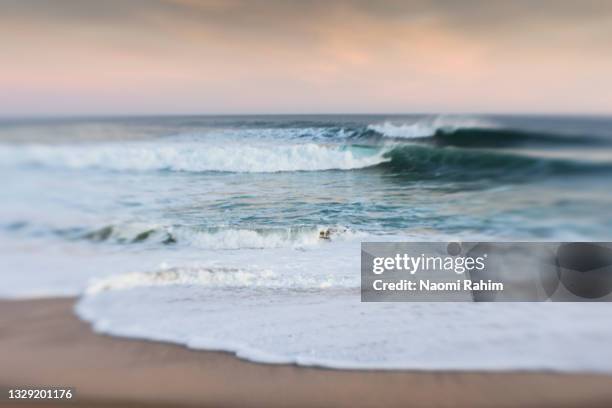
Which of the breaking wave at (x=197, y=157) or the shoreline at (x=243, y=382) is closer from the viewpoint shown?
the shoreline at (x=243, y=382)

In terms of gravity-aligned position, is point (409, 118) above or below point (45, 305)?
above

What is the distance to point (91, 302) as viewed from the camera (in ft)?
5.94

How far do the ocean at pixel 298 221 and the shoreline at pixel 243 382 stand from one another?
0.05 m

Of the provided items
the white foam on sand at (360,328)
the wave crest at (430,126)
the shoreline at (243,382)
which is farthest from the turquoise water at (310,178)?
the shoreline at (243,382)

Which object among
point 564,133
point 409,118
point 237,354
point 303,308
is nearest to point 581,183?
point 564,133

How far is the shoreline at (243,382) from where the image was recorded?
A: 1360 mm

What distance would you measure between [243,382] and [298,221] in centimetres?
63

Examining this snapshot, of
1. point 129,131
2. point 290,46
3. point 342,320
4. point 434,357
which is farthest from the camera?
point 129,131

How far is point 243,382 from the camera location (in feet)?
4.67

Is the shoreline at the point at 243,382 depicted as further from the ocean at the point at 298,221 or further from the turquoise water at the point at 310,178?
the turquoise water at the point at 310,178

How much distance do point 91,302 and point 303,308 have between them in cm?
87

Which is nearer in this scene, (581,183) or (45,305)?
(581,183)

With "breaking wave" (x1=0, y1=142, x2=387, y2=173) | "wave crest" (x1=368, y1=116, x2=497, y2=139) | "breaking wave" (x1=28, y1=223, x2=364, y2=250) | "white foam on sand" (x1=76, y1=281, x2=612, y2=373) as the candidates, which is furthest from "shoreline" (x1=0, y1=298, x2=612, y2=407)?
"wave crest" (x1=368, y1=116, x2=497, y2=139)

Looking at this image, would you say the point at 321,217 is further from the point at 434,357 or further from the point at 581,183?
the point at 581,183
